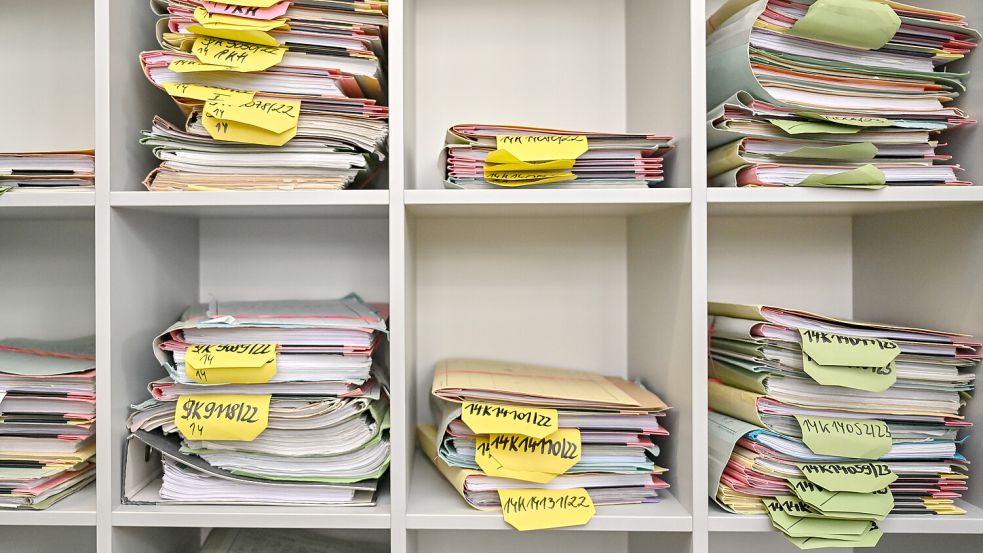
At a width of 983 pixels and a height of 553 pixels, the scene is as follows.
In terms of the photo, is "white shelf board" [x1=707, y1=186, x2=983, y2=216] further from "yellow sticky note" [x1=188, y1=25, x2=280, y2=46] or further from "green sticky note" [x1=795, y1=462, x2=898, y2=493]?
"yellow sticky note" [x1=188, y1=25, x2=280, y2=46]

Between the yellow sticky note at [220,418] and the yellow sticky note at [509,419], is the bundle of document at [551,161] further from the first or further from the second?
the yellow sticky note at [220,418]

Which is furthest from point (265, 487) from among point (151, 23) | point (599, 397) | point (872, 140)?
point (872, 140)

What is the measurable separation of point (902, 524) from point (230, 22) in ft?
4.03

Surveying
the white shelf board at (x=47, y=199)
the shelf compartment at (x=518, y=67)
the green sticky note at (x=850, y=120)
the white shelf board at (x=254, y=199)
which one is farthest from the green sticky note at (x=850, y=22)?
the white shelf board at (x=47, y=199)

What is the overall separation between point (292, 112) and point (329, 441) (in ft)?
1.64

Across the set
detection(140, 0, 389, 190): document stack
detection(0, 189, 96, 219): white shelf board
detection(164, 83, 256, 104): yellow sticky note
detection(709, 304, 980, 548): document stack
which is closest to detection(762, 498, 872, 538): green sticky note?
detection(709, 304, 980, 548): document stack

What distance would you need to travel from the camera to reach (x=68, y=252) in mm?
1244

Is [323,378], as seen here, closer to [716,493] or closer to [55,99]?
[716,493]

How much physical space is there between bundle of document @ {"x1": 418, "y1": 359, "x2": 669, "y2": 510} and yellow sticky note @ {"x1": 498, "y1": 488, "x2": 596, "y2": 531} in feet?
0.05

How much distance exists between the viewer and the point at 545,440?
0.94 m

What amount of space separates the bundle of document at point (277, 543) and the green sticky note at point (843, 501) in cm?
75

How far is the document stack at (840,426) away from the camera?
899mm

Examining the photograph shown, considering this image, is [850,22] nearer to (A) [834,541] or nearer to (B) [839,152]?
(B) [839,152]

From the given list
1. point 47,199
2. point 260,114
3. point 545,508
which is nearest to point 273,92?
point 260,114
